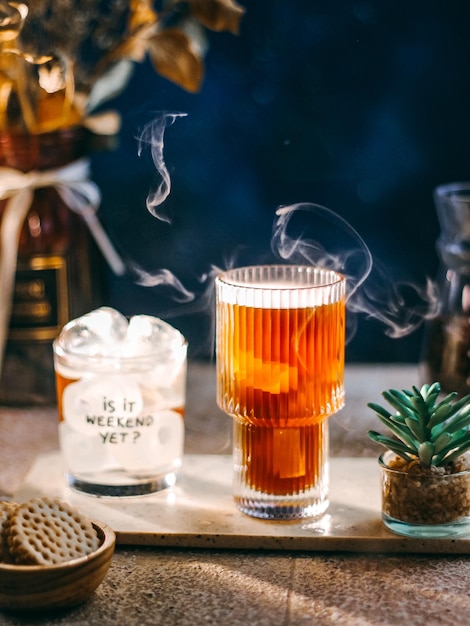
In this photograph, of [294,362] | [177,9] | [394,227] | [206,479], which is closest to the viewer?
[294,362]

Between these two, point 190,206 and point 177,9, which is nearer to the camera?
point 177,9

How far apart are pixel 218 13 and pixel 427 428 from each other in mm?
615

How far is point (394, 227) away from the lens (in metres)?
1.67

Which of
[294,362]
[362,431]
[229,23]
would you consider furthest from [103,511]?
[229,23]

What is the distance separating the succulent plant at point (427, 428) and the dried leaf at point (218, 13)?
55 centimetres

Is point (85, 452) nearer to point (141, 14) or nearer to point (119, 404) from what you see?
point (119, 404)

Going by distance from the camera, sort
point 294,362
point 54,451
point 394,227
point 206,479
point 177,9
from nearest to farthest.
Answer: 1. point 294,362
2. point 206,479
3. point 54,451
4. point 177,9
5. point 394,227

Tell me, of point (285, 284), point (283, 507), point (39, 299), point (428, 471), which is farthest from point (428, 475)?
point (39, 299)

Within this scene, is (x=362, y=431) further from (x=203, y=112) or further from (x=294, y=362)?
(x=203, y=112)

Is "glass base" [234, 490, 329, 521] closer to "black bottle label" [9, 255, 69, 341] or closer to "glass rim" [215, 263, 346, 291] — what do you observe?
"glass rim" [215, 263, 346, 291]

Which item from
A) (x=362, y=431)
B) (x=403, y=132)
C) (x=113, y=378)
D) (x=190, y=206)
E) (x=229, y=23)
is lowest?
(x=362, y=431)

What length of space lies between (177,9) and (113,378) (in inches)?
25.4

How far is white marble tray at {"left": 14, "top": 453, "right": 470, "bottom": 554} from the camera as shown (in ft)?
3.47

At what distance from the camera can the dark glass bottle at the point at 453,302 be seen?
1407 mm
